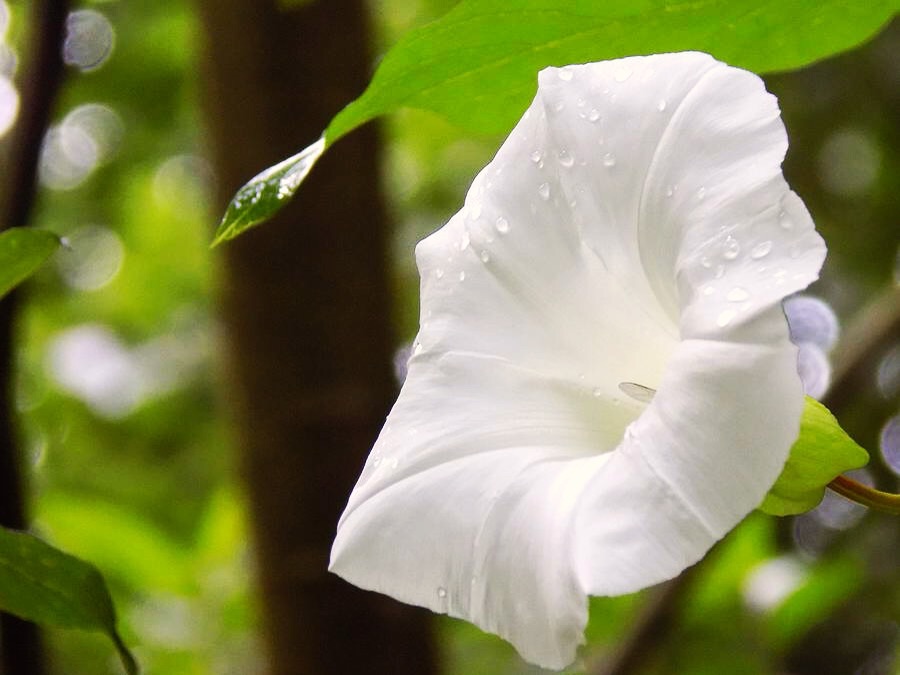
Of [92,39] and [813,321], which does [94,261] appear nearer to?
[92,39]

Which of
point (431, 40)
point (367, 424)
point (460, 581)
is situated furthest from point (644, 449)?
point (367, 424)

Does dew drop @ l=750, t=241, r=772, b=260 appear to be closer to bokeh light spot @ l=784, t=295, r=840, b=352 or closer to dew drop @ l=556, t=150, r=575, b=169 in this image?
dew drop @ l=556, t=150, r=575, b=169

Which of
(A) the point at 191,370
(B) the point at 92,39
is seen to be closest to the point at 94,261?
(A) the point at 191,370

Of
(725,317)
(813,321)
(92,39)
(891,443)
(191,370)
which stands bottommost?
(891,443)

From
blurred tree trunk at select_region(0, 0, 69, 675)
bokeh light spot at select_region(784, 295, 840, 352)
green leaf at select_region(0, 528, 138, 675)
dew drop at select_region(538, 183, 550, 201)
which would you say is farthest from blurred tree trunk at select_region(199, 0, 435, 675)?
bokeh light spot at select_region(784, 295, 840, 352)

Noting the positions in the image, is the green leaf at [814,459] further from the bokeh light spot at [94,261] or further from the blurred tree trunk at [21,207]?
the bokeh light spot at [94,261]

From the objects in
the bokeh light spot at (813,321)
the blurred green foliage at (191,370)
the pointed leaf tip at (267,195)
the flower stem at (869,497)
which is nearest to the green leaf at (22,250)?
the pointed leaf tip at (267,195)
